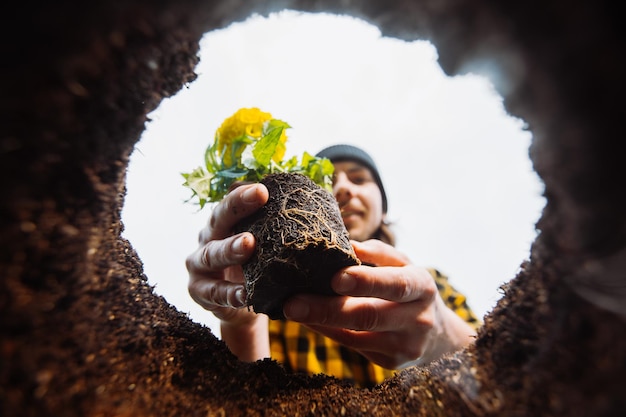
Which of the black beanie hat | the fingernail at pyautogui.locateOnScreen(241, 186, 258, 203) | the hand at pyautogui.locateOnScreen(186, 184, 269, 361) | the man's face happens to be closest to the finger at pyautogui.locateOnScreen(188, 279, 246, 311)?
the hand at pyautogui.locateOnScreen(186, 184, 269, 361)

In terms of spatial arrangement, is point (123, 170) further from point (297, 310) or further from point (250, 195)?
point (297, 310)

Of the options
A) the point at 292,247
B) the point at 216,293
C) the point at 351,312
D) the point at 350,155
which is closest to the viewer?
the point at 292,247

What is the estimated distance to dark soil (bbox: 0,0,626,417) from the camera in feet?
1.04

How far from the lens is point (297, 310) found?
776 mm

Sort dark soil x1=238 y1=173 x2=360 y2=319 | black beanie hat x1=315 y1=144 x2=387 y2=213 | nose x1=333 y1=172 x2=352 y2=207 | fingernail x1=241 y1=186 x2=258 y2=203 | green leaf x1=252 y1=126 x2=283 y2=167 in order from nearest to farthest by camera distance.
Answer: dark soil x1=238 y1=173 x2=360 y2=319 → fingernail x1=241 y1=186 x2=258 y2=203 → green leaf x1=252 y1=126 x2=283 y2=167 → nose x1=333 y1=172 x2=352 y2=207 → black beanie hat x1=315 y1=144 x2=387 y2=213

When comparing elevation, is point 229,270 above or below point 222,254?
above

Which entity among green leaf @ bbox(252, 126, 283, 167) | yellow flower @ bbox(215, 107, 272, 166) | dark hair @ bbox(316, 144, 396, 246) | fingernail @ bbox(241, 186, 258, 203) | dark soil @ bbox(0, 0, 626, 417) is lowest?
dark soil @ bbox(0, 0, 626, 417)

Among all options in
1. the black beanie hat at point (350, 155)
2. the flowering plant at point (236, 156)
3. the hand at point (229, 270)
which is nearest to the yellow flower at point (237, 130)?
the flowering plant at point (236, 156)

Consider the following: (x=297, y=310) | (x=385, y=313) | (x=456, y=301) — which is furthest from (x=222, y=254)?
(x=456, y=301)

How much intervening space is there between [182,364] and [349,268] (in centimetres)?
42

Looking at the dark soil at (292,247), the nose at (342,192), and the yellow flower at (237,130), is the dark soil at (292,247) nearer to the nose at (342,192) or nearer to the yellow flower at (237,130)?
the yellow flower at (237,130)

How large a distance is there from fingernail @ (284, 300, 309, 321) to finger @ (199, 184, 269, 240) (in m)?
0.29

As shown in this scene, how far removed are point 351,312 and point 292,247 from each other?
27 cm

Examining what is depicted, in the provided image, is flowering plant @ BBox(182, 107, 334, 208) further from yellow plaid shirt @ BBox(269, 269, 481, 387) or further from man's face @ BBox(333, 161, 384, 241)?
yellow plaid shirt @ BBox(269, 269, 481, 387)
